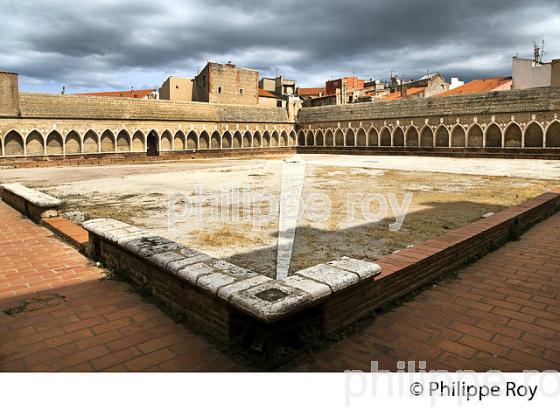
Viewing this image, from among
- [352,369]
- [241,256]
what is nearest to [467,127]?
[241,256]

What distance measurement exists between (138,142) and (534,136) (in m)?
27.8

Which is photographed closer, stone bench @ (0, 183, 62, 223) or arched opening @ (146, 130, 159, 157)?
stone bench @ (0, 183, 62, 223)

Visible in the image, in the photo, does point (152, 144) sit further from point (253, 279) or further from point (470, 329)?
point (470, 329)

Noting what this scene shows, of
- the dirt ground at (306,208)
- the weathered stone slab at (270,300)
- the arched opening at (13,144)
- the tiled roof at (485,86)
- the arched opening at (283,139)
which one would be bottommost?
the dirt ground at (306,208)

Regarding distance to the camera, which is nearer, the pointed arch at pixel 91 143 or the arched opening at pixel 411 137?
the pointed arch at pixel 91 143

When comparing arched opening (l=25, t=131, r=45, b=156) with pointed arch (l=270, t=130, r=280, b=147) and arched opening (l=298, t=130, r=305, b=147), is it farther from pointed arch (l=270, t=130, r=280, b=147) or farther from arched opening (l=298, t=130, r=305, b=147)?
arched opening (l=298, t=130, r=305, b=147)

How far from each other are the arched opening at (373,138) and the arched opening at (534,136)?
11615mm

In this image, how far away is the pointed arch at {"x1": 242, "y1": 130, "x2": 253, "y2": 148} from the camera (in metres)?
38.3

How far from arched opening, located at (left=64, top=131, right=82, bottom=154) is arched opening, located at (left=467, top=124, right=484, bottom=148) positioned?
90.8 feet

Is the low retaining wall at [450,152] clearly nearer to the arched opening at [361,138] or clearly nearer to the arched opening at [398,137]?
the arched opening at [361,138]

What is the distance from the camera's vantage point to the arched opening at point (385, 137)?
117 feet

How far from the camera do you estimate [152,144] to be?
34625 millimetres

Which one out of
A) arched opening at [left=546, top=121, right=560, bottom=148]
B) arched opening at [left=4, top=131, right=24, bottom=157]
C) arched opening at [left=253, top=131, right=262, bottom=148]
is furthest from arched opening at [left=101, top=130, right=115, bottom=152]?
arched opening at [left=546, top=121, right=560, bottom=148]

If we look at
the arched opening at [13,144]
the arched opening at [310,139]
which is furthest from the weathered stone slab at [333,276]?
the arched opening at [310,139]
